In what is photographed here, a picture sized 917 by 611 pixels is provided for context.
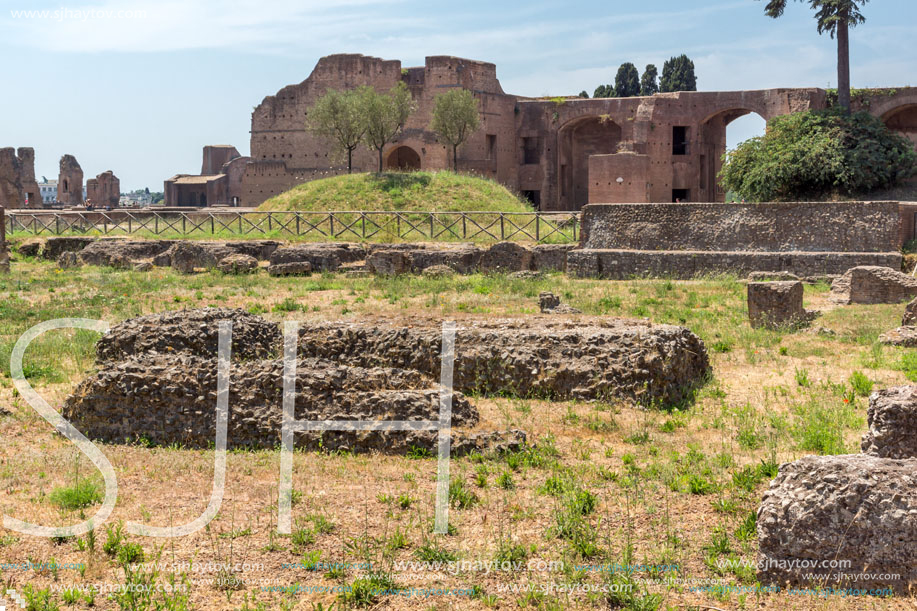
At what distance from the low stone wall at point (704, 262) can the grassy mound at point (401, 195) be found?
9.75 metres

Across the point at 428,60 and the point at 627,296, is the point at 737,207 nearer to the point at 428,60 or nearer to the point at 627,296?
the point at 627,296

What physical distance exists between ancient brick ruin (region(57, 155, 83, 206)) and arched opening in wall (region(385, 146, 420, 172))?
834 inches

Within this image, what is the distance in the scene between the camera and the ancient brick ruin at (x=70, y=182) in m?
51.8

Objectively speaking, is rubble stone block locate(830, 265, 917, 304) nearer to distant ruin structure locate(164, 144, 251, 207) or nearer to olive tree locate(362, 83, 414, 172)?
olive tree locate(362, 83, 414, 172)

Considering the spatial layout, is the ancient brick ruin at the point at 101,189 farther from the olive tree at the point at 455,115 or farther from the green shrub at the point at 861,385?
the green shrub at the point at 861,385

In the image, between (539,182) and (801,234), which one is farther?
(539,182)

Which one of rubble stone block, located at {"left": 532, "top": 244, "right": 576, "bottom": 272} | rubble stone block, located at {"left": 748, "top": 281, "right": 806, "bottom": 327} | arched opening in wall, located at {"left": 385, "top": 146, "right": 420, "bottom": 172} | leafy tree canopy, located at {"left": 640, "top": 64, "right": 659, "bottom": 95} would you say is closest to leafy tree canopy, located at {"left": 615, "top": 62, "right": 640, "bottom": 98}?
leafy tree canopy, located at {"left": 640, "top": 64, "right": 659, "bottom": 95}

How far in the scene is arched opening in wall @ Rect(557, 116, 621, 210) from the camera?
41625mm

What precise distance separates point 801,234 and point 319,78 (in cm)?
2987

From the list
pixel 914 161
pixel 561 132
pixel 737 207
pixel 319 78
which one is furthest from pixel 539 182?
pixel 737 207

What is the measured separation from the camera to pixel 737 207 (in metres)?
18.0

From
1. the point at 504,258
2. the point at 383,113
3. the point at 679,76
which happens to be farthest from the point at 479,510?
the point at 679,76

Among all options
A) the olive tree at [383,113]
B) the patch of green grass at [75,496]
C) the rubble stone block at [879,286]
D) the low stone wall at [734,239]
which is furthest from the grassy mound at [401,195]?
the patch of green grass at [75,496]

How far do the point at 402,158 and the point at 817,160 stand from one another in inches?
878
